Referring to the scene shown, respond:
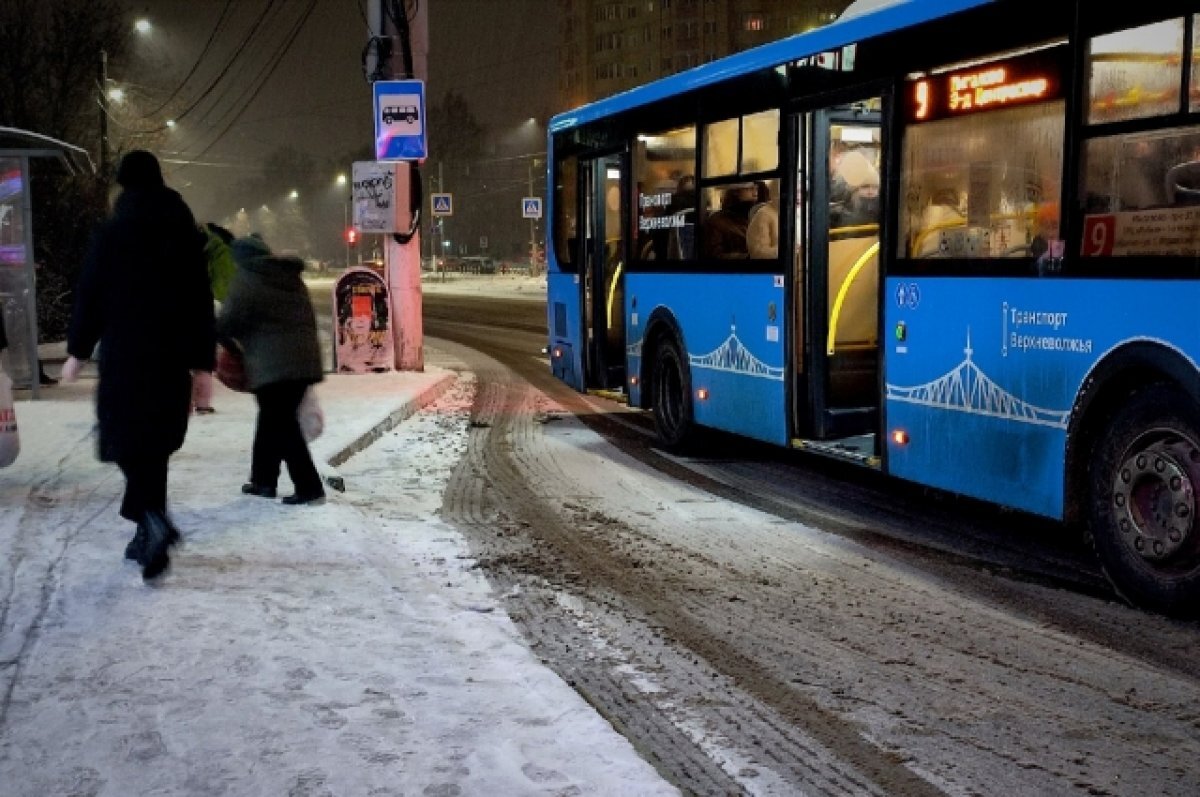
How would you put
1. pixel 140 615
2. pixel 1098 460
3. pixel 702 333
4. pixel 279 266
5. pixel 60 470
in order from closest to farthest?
pixel 140 615, pixel 1098 460, pixel 279 266, pixel 60 470, pixel 702 333

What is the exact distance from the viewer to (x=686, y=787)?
13.9ft

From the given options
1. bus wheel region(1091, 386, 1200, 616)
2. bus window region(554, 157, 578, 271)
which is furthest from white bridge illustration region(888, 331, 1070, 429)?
bus window region(554, 157, 578, 271)

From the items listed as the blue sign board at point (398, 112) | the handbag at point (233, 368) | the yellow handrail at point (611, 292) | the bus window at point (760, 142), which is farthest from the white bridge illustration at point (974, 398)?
the blue sign board at point (398, 112)

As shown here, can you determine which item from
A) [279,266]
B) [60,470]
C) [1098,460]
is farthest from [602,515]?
[60,470]

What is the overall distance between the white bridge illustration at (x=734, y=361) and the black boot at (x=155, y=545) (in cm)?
493

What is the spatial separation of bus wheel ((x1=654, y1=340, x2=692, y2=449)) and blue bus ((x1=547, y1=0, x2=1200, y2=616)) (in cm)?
3

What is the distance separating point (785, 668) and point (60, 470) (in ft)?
21.6

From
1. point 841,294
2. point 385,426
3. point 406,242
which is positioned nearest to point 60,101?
point 406,242

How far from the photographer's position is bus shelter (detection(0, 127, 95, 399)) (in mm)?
14086

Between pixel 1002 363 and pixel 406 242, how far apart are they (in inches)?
466

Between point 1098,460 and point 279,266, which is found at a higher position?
point 279,266

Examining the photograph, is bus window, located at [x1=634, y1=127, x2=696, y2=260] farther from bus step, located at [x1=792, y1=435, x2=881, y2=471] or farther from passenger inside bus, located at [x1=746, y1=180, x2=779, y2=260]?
bus step, located at [x1=792, y1=435, x2=881, y2=471]

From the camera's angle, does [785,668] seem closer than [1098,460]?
Yes

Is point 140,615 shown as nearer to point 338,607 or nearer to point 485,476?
point 338,607
